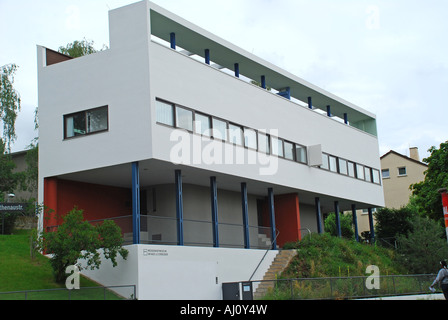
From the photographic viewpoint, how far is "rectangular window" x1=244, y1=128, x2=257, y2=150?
29122mm

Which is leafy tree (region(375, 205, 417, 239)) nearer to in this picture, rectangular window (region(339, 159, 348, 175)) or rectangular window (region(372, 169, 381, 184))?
rectangular window (region(372, 169, 381, 184))

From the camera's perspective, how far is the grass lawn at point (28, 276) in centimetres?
2016

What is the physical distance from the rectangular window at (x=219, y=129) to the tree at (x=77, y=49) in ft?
55.6

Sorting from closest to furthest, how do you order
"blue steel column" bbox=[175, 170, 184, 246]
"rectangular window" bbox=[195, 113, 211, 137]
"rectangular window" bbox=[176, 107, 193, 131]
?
"blue steel column" bbox=[175, 170, 184, 246]
"rectangular window" bbox=[176, 107, 193, 131]
"rectangular window" bbox=[195, 113, 211, 137]

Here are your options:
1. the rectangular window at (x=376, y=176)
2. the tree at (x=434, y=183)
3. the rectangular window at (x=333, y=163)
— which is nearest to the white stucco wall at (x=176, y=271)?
the rectangular window at (x=333, y=163)

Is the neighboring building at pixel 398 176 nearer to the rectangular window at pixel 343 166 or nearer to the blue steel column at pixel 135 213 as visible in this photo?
the rectangular window at pixel 343 166

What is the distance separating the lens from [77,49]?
41438 mm

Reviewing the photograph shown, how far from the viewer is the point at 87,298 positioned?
797 inches

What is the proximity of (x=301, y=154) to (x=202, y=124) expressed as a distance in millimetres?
8671

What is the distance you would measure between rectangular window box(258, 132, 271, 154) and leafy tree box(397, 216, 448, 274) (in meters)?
9.82

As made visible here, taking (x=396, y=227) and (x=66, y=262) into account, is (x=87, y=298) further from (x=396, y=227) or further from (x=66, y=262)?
(x=396, y=227)

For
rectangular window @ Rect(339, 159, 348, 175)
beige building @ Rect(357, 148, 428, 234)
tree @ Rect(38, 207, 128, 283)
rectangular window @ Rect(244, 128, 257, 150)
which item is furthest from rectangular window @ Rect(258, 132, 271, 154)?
beige building @ Rect(357, 148, 428, 234)

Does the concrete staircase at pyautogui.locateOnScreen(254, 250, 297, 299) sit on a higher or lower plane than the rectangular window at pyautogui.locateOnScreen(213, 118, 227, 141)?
lower
